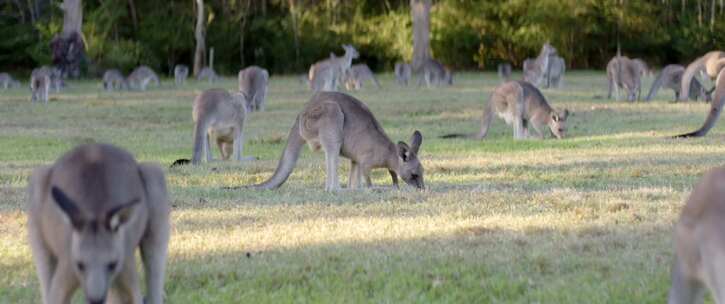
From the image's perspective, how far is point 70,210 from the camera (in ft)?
12.8

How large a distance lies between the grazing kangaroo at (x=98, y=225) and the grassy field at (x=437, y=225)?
3.07 ft

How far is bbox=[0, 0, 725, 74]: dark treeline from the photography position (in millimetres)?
44281

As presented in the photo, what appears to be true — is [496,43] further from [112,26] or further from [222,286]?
[222,286]

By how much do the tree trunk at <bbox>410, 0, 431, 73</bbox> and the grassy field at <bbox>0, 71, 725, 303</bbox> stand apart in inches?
1048

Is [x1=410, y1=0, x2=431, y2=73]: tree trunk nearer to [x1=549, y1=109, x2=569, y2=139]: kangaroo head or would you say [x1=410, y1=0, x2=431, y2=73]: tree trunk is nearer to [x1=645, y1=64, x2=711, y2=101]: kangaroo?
[x1=645, y1=64, x2=711, y2=101]: kangaroo

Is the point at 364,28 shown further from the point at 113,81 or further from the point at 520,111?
the point at 520,111

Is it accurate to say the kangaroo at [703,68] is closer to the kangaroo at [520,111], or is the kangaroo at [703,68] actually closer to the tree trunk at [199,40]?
the kangaroo at [520,111]

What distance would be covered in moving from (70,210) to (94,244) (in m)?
0.14

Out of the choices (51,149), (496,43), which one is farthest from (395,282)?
(496,43)

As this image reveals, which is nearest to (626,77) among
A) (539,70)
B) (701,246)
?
(539,70)

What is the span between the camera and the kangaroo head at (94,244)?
12.9ft

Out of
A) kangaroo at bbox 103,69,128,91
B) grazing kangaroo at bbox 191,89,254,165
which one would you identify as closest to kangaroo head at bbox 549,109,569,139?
grazing kangaroo at bbox 191,89,254,165

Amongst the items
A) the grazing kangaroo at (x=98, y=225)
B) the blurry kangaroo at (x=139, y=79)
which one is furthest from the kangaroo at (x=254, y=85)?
the grazing kangaroo at (x=98, y=225)

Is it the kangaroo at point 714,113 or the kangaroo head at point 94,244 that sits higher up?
the kangaroo head at point 94,244
